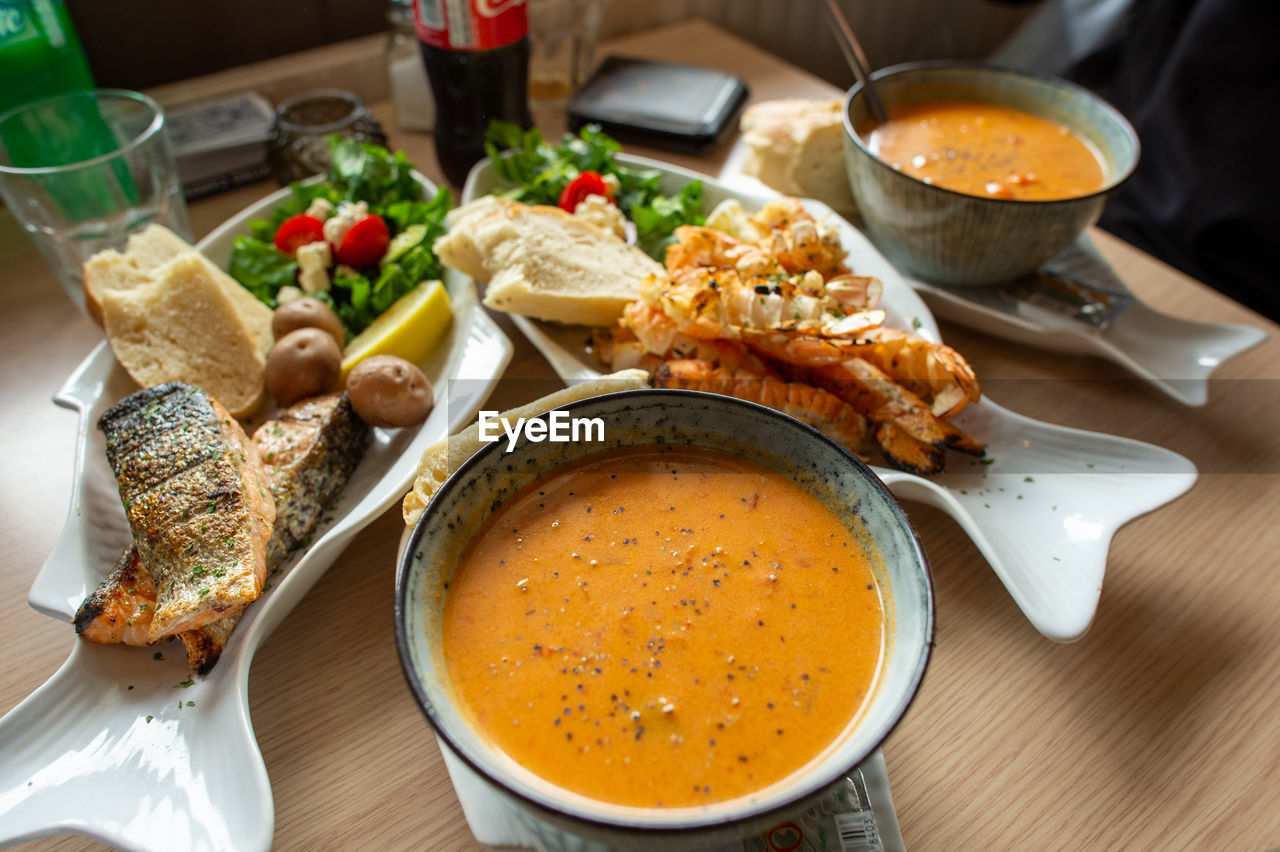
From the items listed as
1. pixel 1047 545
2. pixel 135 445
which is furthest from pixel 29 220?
pixel 1047 545

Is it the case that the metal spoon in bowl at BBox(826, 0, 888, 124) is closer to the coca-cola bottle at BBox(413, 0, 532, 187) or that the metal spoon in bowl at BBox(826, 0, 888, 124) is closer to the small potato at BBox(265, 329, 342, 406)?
the coca-cola bottle at BBox(413, 0, 532, 187)

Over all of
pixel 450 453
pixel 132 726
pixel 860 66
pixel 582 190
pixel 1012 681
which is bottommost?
pixel 1012 681

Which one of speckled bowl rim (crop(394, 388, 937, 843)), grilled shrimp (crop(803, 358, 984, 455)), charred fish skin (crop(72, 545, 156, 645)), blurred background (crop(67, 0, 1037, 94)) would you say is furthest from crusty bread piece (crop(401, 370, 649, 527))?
blurred background (crop(67, 0, 1037, 94))

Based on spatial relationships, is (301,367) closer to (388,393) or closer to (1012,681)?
(388,393)

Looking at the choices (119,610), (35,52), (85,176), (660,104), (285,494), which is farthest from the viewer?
(660,104)

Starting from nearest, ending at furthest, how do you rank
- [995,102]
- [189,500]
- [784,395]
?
[189,500] → [784,395] → [995,102]

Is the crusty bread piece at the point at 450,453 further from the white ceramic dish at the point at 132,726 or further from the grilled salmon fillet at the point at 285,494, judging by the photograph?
the grilled salmon fillet at the point at 285,494

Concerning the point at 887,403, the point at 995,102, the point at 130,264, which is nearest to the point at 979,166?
the point at 995,102
